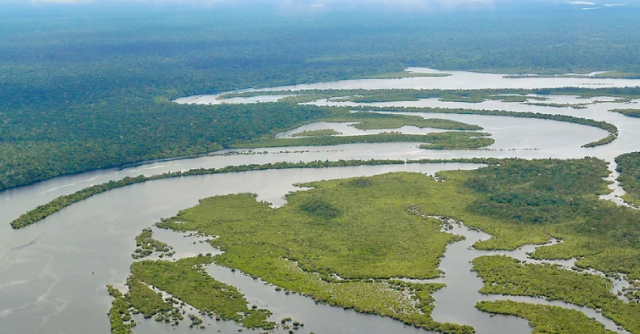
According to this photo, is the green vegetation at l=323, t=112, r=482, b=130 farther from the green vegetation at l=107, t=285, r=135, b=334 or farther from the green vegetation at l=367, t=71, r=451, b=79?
the green vegetation at l=107, t=285, r=135, b=334

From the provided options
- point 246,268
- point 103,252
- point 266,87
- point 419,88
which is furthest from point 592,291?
point 266,87

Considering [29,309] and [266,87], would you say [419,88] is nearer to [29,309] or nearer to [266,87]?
[266,87]

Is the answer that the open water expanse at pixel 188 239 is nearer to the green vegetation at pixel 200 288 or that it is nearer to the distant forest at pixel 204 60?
the green vegetation at pixel 200 288

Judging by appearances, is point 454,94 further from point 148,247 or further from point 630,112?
point 148,247

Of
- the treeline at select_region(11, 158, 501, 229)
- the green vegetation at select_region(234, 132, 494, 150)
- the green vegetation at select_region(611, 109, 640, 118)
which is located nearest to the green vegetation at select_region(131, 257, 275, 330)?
the treeline at select_region(11, 158, 501, 229)

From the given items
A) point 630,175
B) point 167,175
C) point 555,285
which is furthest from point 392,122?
point 555,285

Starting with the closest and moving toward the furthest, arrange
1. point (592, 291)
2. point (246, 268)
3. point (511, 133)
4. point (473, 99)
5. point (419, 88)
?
point (592, 291), point (246, 268), point (511, 133), point (473, 99), point (419, 88)
